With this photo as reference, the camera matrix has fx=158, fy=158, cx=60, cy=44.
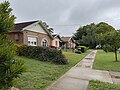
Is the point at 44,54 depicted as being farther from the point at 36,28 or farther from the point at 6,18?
the point at 6,18

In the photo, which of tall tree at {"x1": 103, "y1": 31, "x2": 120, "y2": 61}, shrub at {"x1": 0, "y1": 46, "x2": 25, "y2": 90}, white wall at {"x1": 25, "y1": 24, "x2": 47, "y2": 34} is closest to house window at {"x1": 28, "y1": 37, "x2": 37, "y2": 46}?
white wall at {"x1": 25, "y1": 24, "x2": 47, "y2": 34}

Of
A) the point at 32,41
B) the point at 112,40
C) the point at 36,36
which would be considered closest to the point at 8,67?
the point at 112,40

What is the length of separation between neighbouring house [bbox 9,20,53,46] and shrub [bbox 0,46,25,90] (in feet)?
54.7

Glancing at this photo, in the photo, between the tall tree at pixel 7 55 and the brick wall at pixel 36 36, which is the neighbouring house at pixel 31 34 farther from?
the tall tree at pixel 7 55

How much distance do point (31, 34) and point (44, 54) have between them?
9149 millimetres

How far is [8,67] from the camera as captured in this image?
312 centimetres

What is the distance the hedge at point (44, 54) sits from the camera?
14219mm

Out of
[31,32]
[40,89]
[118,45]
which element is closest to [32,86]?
[40,89]

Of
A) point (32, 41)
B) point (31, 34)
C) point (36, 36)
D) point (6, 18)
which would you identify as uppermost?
point (31, 34)

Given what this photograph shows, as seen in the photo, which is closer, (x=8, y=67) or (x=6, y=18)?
→ (x=8, y=67)

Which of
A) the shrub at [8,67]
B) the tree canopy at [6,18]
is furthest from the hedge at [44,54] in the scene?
the shrub at [8,67]

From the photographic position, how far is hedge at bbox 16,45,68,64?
14.2m

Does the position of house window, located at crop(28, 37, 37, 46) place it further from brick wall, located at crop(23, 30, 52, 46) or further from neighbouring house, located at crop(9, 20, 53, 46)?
brick wall, located at crop(23, 30, 52, 46)

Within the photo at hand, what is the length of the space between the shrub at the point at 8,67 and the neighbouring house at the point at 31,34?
54.7 feet
